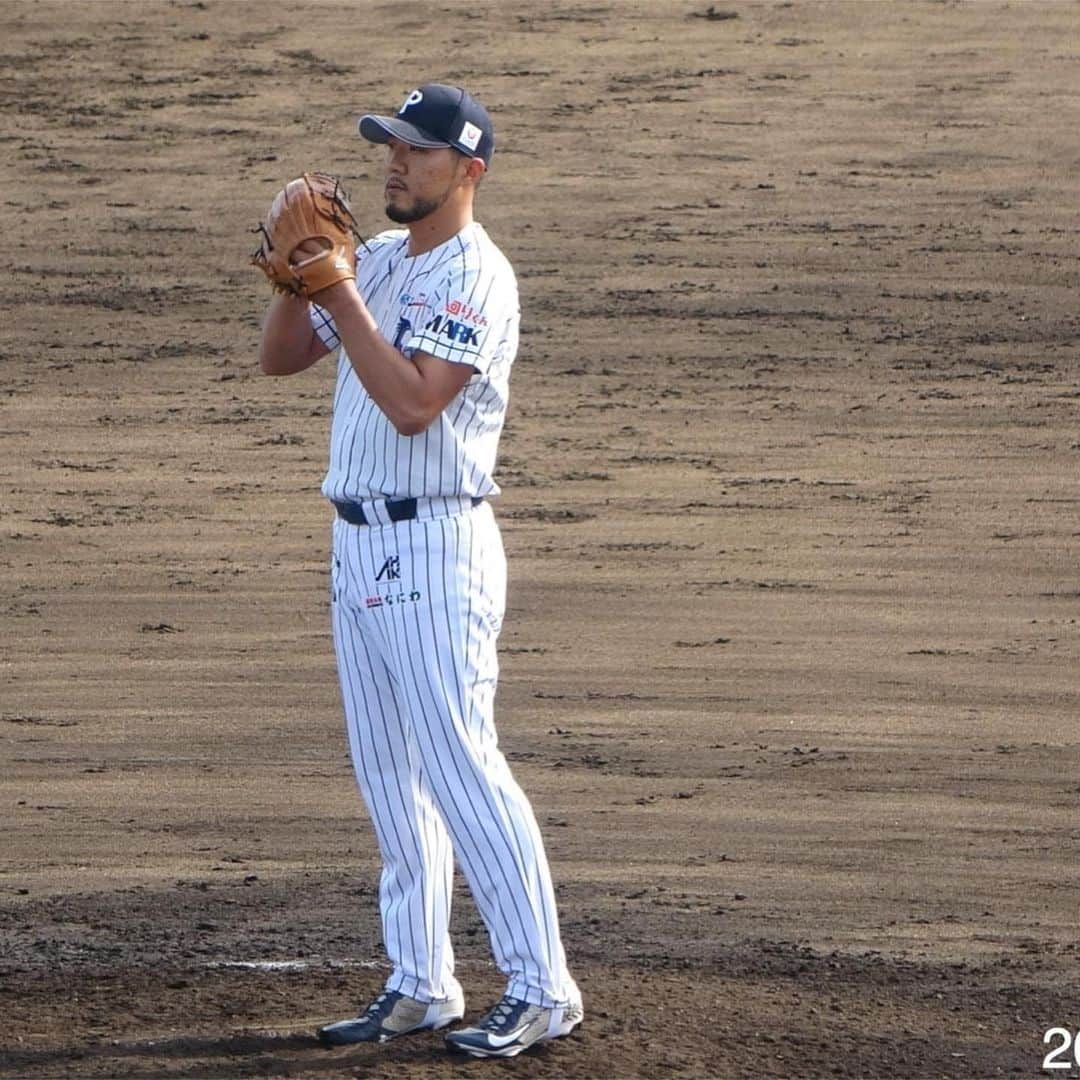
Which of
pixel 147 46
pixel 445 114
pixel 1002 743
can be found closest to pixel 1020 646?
pixel 1002 743

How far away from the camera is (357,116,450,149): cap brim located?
→ 12.1ft

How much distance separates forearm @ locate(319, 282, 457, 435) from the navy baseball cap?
30 cm

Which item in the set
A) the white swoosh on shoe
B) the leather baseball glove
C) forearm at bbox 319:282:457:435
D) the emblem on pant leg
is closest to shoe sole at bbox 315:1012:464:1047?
the white swoosh on shoe

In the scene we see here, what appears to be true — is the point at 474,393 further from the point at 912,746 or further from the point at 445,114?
the point at 912,746

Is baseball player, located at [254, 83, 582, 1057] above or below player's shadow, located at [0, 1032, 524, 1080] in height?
above

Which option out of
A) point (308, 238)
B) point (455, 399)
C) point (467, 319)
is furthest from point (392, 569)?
point (308, 238)

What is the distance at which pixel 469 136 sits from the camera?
3760 mm

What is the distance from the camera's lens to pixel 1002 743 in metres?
6.61

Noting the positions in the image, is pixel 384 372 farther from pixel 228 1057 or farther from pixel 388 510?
pixel 228 1057

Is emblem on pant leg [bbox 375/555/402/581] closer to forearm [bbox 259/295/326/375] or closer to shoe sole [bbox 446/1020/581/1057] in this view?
forearm [bbox 259/295/326/375]

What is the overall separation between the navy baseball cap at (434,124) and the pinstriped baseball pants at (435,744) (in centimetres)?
68

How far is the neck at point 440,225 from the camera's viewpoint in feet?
12.5

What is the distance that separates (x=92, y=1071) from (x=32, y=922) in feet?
4.05

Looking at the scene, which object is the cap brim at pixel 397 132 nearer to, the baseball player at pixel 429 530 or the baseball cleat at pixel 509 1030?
the baseball player at pixel 429 530
